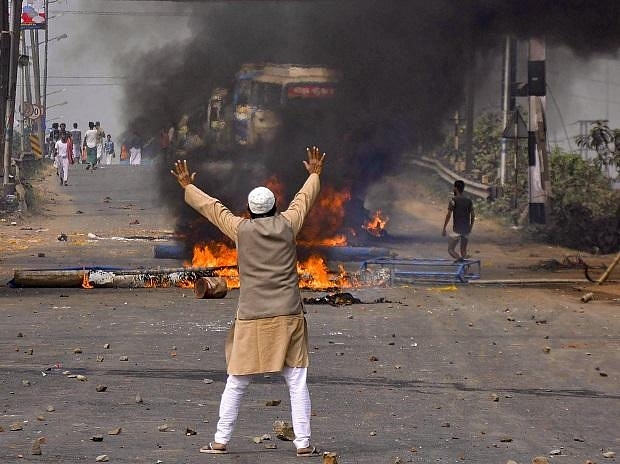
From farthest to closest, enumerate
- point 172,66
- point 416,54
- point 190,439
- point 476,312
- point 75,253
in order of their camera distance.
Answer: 1. point 172,66
2. point 75,253
3. point 416,54
4. point 476,312
5. point 190,439

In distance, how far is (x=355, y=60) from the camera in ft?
72.5

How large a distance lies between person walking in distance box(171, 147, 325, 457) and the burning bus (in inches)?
598

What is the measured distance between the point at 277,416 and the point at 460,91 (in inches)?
569

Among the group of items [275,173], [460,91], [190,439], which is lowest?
[190,439]

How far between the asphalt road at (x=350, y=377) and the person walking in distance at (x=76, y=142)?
33.5 m

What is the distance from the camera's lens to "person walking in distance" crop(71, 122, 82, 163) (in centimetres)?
5031

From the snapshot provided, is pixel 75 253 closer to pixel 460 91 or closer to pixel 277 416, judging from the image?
pixel 460 91

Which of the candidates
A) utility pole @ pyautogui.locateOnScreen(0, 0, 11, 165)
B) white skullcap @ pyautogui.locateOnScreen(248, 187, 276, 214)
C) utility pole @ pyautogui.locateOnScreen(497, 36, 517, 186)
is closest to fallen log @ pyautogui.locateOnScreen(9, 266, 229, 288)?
utility pole @ pyautogui.locateOnScreen(0, 0, 11, 165)

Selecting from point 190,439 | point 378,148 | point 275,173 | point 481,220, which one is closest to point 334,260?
point 275,173

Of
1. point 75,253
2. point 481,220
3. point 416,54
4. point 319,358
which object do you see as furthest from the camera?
point 481,220

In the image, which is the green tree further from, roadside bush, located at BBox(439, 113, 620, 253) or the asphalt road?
the asphalt road

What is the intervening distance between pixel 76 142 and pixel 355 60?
105ft

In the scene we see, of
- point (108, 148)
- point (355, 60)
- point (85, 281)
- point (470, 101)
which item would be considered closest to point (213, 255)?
point (85, 281)

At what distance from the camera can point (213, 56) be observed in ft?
80.6
